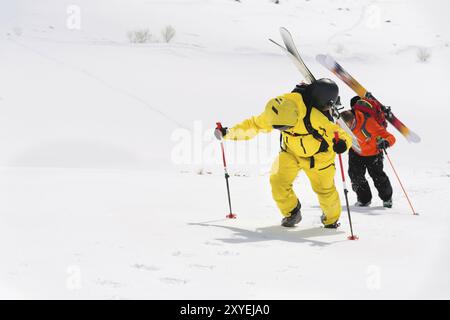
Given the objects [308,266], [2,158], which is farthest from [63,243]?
[2,158]

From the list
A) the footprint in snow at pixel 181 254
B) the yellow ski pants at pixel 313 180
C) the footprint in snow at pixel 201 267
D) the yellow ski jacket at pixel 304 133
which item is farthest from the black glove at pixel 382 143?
the footprint in snow at pixel 201 267

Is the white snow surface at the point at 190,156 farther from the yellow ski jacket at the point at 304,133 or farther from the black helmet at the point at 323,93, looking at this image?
the black helmet at the point at 323,93

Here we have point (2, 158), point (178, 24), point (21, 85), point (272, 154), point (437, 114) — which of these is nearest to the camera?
point (2, 158)

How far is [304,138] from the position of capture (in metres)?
5.64

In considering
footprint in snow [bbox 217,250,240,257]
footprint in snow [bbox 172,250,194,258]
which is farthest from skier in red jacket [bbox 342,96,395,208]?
footprint in snow [bbox 172,250,194,258]

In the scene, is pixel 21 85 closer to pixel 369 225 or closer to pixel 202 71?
pixel 202 71

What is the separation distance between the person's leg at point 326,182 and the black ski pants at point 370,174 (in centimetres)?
177

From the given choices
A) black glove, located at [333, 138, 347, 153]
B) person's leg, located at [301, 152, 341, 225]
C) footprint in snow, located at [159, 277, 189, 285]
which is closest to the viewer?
footprint in snow, located at [159, 277, 189, 285]

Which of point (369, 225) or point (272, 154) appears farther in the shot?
point (272, 154)

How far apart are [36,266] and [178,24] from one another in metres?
20.2

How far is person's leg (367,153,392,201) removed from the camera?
24.4ft

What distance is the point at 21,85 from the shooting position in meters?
13.6

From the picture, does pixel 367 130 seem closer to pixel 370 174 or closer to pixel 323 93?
pixel 370 174

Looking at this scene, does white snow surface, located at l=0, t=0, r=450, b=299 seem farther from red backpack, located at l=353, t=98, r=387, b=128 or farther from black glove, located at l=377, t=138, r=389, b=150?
red backpack, located at l=353, t=98, r=387, b=128
